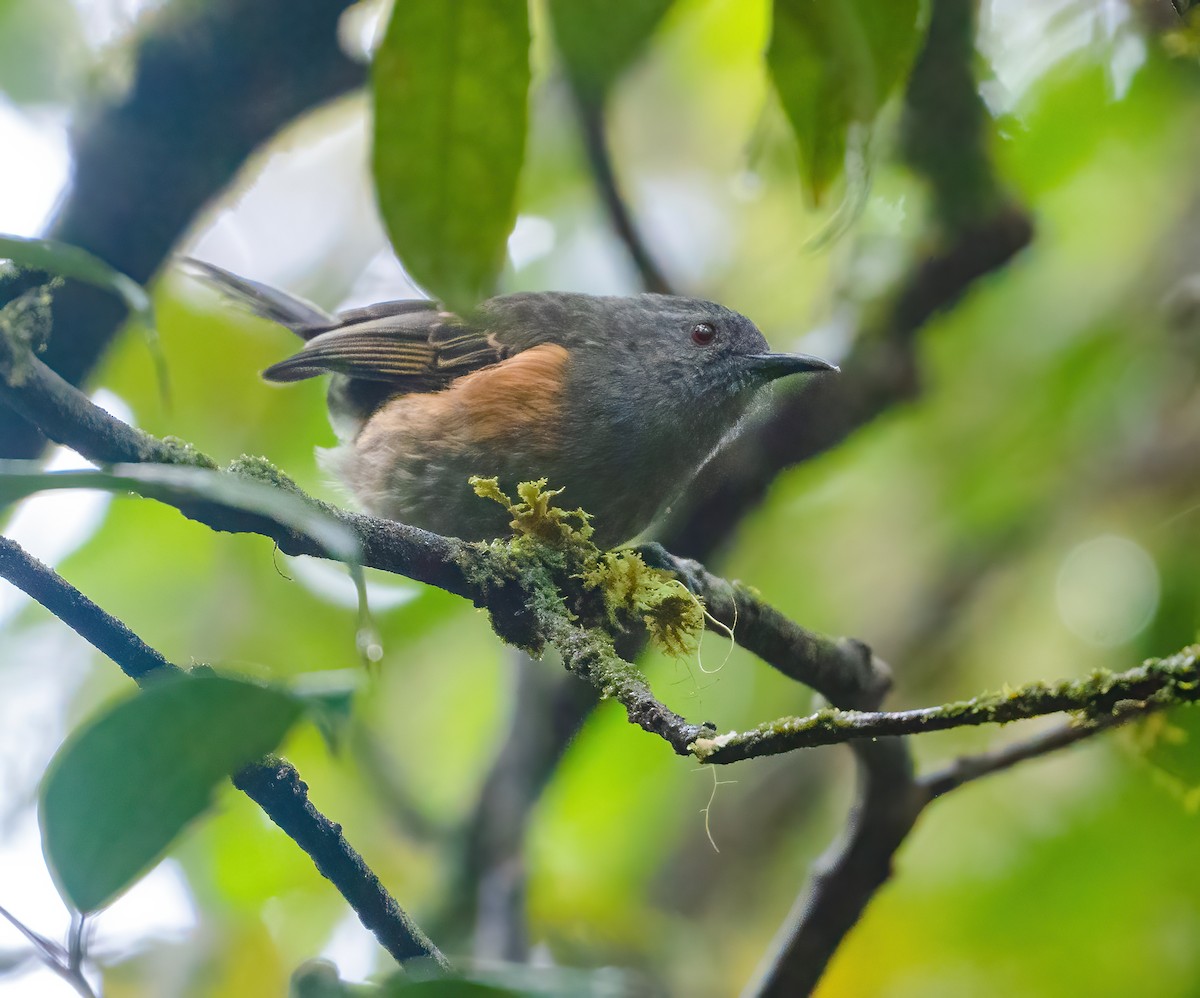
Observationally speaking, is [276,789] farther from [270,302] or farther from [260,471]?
[270,302]

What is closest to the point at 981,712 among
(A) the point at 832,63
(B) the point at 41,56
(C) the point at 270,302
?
(A) the point at 832,63

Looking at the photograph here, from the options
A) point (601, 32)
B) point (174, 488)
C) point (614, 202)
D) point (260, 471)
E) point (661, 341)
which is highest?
point (614, 202)

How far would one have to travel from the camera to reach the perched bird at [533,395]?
11.2ft

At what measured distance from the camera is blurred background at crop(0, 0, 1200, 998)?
13.6 ft

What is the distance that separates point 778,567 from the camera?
5.61 m

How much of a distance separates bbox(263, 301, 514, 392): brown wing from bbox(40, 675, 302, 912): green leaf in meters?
2.82

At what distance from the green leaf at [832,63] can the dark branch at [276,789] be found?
120cm

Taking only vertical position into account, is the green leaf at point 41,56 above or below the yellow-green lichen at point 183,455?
above

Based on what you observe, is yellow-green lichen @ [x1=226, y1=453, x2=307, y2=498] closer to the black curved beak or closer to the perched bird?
the perched bird

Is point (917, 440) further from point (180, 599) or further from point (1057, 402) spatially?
point (180, 599)

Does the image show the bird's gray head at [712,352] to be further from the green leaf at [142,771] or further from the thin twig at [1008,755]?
the green leaf at [142,771]

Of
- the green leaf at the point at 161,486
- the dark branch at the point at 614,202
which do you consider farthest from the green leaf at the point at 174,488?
the dark branch at the point at 614,202

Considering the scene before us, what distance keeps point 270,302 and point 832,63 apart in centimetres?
335

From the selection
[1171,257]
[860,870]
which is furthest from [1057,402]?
[860,870]
